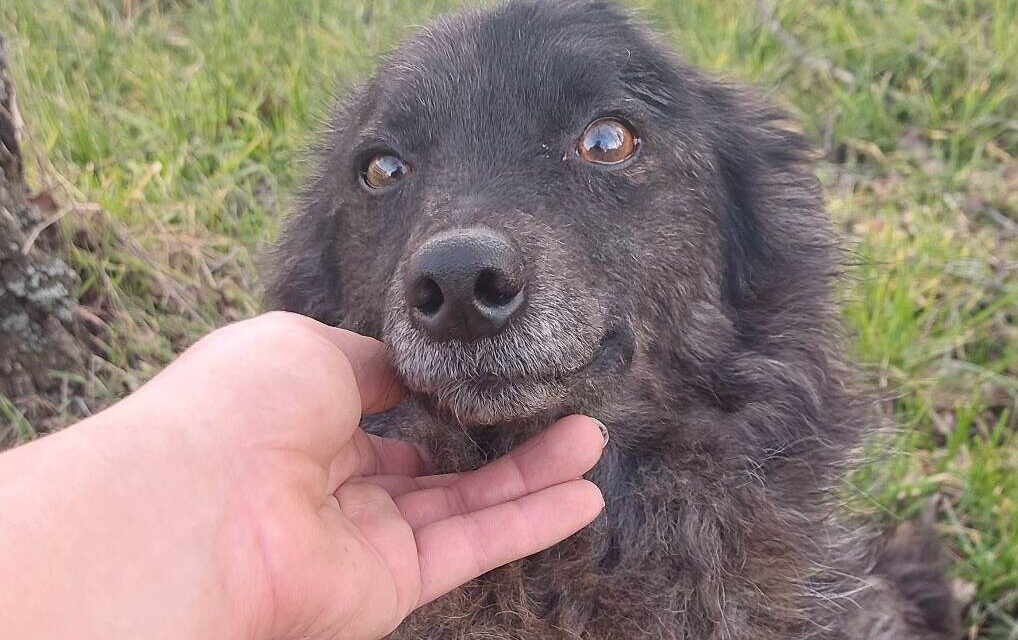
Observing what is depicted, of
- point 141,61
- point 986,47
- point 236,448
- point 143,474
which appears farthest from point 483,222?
point 986,47

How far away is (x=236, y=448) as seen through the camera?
178cm

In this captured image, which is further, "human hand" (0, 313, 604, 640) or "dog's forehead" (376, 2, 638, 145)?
"dog's forehead" (376, 2, 638, 145)

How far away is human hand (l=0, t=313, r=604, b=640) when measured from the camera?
1555mm

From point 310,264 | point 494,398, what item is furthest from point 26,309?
point 494,398

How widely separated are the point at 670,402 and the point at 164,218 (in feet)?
8.35

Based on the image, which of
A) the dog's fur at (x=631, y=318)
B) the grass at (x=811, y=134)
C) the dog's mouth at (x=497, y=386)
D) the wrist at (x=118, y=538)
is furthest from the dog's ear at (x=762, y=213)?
the wrist at (x=118, y=538)

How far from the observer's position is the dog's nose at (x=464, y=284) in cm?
183

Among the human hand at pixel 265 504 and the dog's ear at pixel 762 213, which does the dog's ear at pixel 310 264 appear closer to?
the human hand at pixel 265 504

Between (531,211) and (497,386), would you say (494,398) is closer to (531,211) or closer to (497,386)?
Answer: (497,386)

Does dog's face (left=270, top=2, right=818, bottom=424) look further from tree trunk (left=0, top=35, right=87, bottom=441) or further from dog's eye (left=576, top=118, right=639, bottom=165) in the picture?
tree trunk (left=0, top=35, right=87, bottom=441)

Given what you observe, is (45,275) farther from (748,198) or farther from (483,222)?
(748,198)

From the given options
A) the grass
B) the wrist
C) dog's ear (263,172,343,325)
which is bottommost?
the grass

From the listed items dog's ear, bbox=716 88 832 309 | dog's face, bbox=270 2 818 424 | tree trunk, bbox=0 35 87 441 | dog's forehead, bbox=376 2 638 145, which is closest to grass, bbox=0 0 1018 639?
tree trunk, bbox=0 35 87 441

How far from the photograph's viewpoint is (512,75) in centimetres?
237
